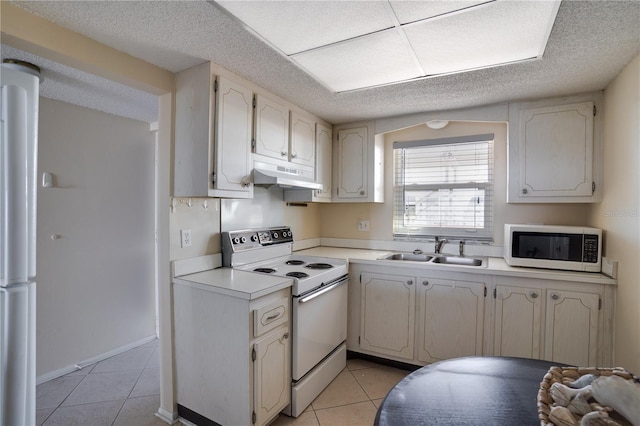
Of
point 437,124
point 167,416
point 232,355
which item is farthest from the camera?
point 437,124

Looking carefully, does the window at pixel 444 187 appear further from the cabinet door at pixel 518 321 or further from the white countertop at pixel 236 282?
the white countertop at pixel 236 282

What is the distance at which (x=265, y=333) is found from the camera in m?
1.77

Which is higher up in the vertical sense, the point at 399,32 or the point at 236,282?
the point at 399,32

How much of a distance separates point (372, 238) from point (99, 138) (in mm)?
2697

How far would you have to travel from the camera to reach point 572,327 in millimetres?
2041

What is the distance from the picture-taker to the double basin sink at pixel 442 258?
2.64m

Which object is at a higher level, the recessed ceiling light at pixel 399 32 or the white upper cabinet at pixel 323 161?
the recessed ceiling light at pixel 399 32

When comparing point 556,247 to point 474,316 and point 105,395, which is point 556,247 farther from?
point 105,395

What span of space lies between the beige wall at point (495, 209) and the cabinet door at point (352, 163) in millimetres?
293

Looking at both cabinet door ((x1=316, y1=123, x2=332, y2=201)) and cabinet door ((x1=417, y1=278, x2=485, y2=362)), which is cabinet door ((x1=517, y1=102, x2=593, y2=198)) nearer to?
cabinet door ((x1=417, y1=278, x2=485, y2=362))

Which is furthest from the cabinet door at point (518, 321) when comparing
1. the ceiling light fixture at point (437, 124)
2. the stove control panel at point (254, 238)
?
the stove control panel at point (254, 238)

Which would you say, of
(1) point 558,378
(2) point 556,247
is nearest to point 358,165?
(2) point 556,247

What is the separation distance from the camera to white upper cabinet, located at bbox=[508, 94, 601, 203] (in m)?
2.20

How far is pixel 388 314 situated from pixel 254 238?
1258 millimetres
